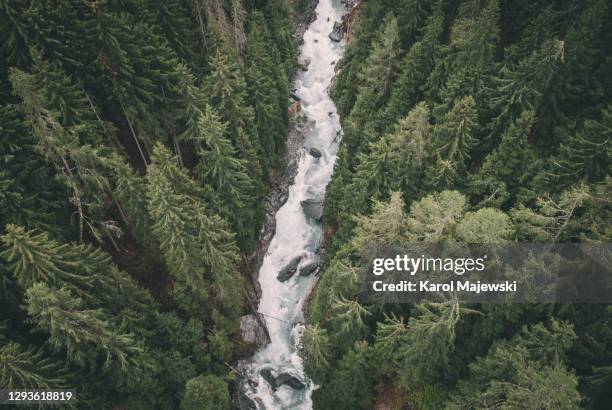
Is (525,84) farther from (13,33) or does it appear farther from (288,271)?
(13,33)

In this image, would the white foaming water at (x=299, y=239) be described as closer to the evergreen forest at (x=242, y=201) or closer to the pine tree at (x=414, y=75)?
the evergreen forest at (x=242, y=201)

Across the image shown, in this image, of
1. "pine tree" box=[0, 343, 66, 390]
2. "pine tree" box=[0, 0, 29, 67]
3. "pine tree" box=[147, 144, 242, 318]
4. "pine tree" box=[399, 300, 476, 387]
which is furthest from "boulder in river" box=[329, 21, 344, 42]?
"pine tree" box=[0, 343, 66, 390]

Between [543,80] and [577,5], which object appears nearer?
[543,80]

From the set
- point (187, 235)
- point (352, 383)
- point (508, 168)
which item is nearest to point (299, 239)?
point (187, 235)

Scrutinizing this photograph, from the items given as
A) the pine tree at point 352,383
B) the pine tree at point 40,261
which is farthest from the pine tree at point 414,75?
the pine tree at point 40,261

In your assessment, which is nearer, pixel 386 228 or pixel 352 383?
pixel 386 228

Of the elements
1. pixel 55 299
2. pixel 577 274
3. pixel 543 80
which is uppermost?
pixel 543 80

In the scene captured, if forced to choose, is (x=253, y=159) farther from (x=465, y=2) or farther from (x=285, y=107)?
(x=465, y=2)

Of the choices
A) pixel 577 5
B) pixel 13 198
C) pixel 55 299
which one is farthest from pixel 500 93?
pixel 13 198
